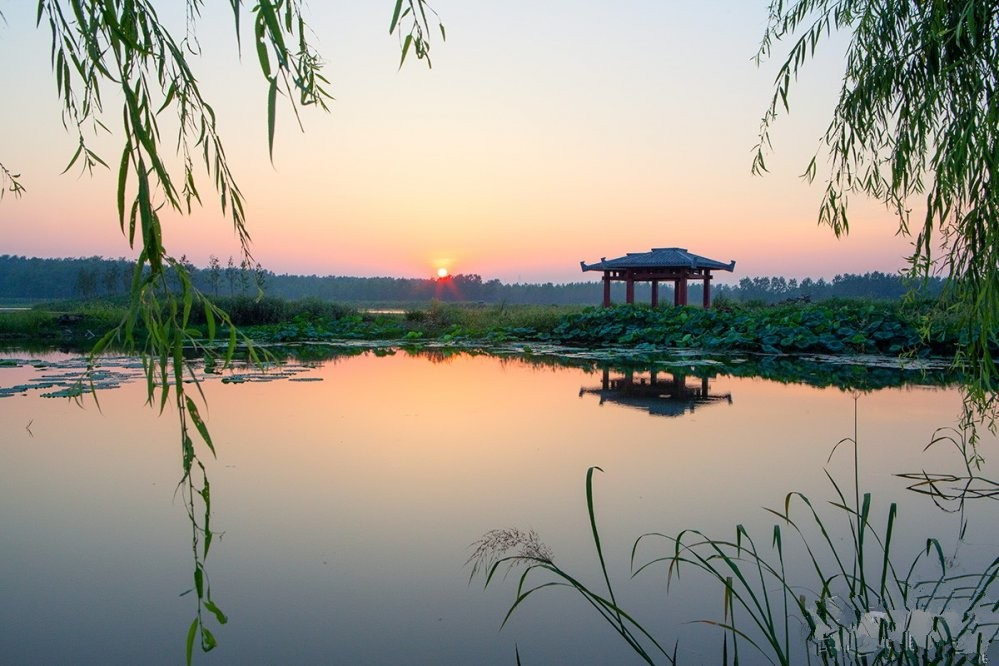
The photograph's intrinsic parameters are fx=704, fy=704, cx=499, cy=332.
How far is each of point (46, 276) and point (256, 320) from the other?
61.5 meters

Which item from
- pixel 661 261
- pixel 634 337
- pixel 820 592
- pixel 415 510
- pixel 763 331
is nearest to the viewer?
pixel 820 592

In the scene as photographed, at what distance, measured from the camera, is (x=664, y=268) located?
1856cm

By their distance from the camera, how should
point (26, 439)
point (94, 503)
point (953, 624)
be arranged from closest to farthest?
1. point (953, 624)
2. point (94, 503)
3. point (26, 439)

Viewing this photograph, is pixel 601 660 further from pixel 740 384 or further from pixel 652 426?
pixel 740 384

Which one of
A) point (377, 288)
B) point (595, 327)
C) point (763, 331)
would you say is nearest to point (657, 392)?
point (763, 331)

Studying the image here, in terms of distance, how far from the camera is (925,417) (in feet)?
18.5

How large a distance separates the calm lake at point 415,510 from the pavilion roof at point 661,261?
37.6 feet

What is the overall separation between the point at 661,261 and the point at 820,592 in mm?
16243

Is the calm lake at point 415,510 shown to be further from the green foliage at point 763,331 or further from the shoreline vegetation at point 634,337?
the green foliage at point 763,331

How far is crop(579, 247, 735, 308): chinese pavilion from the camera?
59.9 feet

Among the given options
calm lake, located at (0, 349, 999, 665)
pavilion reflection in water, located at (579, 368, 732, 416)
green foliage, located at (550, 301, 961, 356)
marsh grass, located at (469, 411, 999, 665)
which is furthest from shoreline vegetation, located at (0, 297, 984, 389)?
marsh grass, located at (469, 411, 999, 665)

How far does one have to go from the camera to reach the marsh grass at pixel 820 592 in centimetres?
175

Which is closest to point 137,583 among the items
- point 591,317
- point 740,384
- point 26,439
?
point 26,439

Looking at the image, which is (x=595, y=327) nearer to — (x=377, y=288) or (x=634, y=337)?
(x=634, y=337)
